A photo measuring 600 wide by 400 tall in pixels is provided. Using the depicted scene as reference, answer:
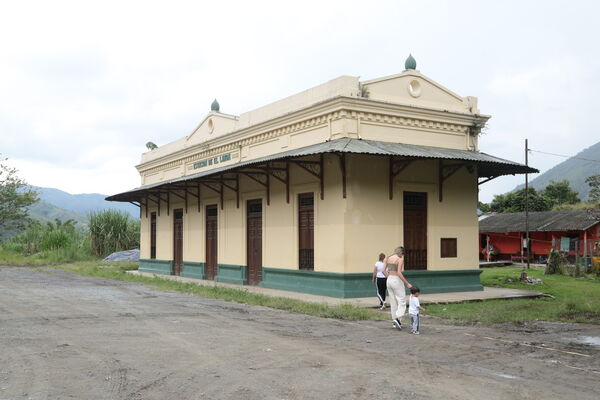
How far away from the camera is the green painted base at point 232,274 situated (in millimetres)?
21406

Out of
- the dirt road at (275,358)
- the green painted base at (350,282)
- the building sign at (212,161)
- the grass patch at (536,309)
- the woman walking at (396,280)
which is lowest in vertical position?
the grass patch at (536,309)

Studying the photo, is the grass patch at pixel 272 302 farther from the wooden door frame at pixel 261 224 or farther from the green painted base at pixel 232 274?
the wooden door frame at pixel 261 224

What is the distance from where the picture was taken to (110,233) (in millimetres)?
41188

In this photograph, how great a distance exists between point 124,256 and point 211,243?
15.4 m

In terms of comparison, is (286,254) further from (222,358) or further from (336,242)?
(222,358)

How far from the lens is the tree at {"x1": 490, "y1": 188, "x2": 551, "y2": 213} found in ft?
173

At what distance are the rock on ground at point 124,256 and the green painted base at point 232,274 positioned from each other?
1609cm

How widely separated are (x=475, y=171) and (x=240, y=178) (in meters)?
8.05

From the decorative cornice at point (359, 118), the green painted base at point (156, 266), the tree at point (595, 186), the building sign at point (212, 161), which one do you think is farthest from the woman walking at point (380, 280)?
the tree at point (595, 186)

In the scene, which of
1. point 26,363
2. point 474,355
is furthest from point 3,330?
point 474,355

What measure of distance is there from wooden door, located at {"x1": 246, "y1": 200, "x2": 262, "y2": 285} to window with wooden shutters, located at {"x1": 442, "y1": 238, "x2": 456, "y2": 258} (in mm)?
6065

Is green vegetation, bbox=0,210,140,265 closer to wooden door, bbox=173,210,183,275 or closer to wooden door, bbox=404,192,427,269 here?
wooden door, bbox=173,210,183,275

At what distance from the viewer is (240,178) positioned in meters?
21.9

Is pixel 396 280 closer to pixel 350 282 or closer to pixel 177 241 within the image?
pixel 350 282
